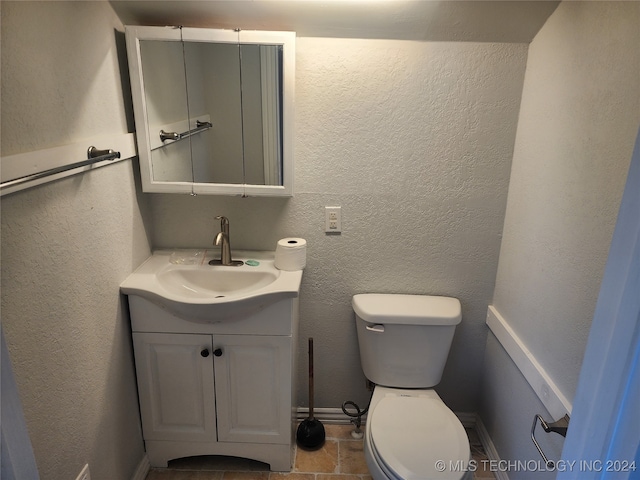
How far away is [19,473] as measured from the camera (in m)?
0.84

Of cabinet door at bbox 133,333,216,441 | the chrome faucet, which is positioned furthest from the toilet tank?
cabinet door at bbox 133,333,216,441

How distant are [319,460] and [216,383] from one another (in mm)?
621

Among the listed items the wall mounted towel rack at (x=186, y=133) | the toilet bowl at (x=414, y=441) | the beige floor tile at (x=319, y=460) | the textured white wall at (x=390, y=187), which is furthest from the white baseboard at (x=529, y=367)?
the wall mounted towel rack at (x=186, y=133)

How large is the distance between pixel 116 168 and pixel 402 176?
1108 mm

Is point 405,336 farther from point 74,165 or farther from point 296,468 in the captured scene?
point 74,165

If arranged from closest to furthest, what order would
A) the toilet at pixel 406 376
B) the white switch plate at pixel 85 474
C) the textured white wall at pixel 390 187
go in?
the white switch plate at pixel 85 474, the toilet at pixel 406 376, the textured white wall at pixel 390 187

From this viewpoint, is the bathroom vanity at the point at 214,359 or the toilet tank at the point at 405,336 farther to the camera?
the toilet tank at the point at 405,336

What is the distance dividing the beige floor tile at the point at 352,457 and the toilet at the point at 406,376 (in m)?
0.36

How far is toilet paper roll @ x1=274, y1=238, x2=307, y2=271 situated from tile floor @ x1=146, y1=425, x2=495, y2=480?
891 millimetres

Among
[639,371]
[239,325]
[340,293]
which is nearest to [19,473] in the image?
[239,325]

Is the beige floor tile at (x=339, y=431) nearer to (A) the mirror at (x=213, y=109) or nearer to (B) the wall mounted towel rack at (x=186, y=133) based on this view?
(A) the mirror at (x=213, y=109)

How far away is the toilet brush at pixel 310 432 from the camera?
6.26ft

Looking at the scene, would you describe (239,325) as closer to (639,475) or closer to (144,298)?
(144,298)

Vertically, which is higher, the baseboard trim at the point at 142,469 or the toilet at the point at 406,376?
the toilet at the point at 406,376
